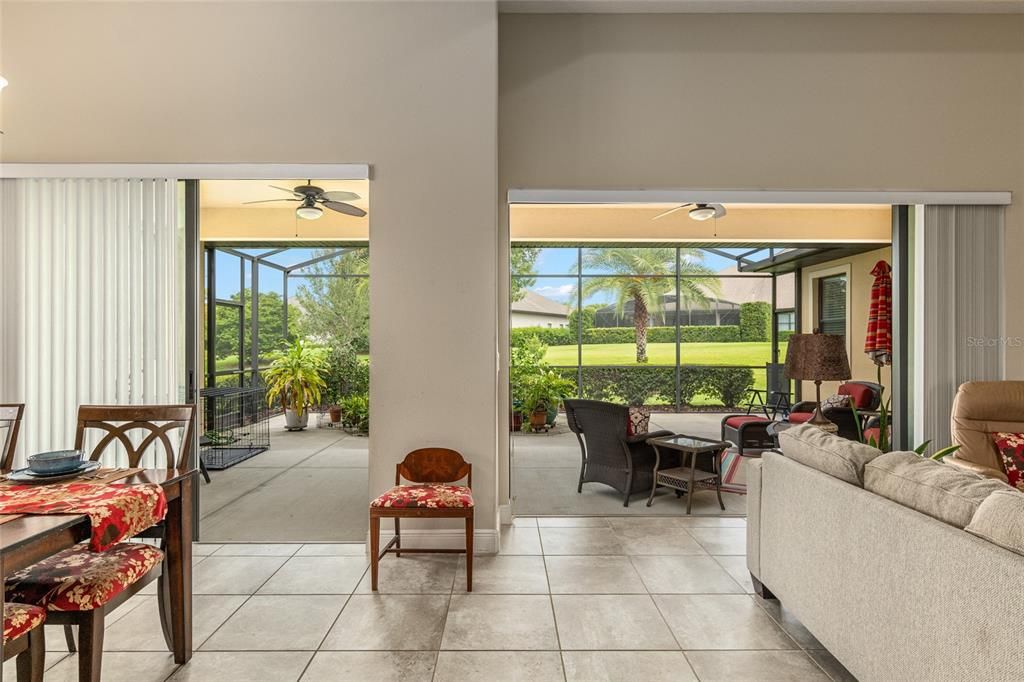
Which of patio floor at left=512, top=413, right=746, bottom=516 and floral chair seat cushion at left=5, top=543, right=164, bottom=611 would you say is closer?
floral chair seat cushion at left=5, top=543, right=164, bottom=611

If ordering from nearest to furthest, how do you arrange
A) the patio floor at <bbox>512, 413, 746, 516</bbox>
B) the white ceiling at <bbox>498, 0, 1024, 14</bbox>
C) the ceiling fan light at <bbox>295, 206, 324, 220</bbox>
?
the white ceiling at <bbox>498, 0, 1024, 14</bbox>
the patio floor at <bbox>512, 413, 746, 516</bbox>
the ceiling fan light at <bbox>295, 206, 324, 220</bbox>

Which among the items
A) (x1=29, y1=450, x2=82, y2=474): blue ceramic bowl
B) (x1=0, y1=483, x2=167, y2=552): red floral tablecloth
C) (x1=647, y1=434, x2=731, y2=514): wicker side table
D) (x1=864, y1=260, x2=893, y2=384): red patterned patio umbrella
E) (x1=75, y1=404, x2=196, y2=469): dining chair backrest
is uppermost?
(x1=864, y1=260, x2=893, y2=384): red patterned patio umbrella

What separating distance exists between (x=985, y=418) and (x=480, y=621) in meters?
3.13

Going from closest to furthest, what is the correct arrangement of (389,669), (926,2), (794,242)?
(389,669) → (926,2) → (794,242)

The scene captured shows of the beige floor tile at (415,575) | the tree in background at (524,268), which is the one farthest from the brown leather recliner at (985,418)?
the tree in background at (524,268)

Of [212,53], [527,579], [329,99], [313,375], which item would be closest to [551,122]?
[329,99]

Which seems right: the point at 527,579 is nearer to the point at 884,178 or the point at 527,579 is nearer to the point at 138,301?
the point at 138,301

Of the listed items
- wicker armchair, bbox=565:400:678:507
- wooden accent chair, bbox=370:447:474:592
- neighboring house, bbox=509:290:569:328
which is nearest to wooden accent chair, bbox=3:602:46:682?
wooden accent chair, bbox=370:447:474:592

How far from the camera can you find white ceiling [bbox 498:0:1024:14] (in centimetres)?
356

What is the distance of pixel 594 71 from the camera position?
370 centimetres

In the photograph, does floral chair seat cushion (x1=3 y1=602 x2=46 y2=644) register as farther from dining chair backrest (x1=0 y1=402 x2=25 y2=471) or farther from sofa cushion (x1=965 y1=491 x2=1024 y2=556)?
sofa cushion (x1=965 y1=491 x2=1024 y2=556)

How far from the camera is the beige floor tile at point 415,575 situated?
277 cm

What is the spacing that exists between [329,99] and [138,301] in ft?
5.61

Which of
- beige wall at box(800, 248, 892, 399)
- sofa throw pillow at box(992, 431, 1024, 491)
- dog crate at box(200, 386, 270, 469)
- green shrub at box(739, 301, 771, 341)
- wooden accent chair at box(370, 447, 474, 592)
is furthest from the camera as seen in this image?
green shrub at box(739, 301, 771, 341)
